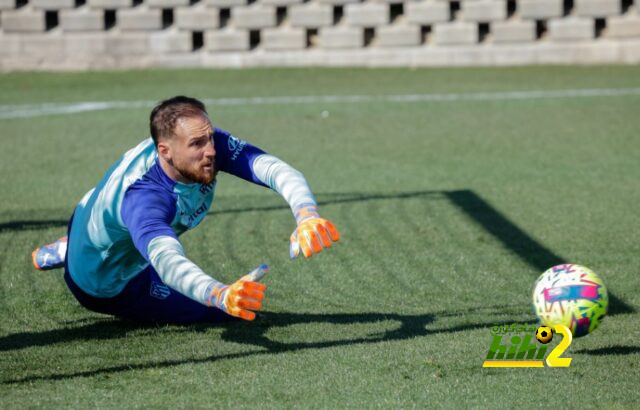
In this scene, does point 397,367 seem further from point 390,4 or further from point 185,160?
point 390,4

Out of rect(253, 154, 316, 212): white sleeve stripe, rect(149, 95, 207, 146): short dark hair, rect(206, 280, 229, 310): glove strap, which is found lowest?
rect(206, 280, 229, 310): glove strap

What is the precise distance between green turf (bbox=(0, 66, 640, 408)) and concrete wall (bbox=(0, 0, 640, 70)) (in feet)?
10.0

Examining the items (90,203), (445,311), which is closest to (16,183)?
(90,203)

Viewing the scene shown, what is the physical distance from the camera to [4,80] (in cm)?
2022

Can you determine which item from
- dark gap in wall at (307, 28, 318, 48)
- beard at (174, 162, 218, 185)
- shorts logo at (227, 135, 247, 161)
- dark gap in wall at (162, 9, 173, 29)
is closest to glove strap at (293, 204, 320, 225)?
beard at (174, 162, 218, 185)

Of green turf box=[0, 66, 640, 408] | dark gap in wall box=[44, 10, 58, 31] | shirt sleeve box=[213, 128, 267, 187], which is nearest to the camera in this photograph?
green turf box=[0, 66, 640, 408]

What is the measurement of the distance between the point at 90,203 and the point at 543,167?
683 cm

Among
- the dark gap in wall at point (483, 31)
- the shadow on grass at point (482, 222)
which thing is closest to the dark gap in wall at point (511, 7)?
the dark gap in wall at point (483, 31)

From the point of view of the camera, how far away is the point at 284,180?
18.7 ft

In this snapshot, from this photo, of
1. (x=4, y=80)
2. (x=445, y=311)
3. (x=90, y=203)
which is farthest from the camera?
(x=4, y=80)

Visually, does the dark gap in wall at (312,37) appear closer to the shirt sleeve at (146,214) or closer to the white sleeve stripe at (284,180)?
the white sleeve stripe at (284,180)

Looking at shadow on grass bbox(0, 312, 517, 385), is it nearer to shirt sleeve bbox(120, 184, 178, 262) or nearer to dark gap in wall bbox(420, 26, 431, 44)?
shirt sleeve bbox(120, 184, 178, 262)

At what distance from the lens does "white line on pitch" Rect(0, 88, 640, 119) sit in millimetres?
16484

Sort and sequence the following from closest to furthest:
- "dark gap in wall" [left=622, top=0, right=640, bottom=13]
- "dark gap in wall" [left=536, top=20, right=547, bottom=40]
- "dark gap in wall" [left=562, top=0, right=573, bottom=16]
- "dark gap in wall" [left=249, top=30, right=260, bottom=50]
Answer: "dark gap in wall" [left=622, top=0, right=640, bottom=13] < "dark gap in wall" [left=562, top=0, right=573, bottom=16] < "dark gap in wall" [left=536, top=20, right=547, bottom=40] < "dark gap in wall" [left=249, top=30, right=260, bottom=50]
